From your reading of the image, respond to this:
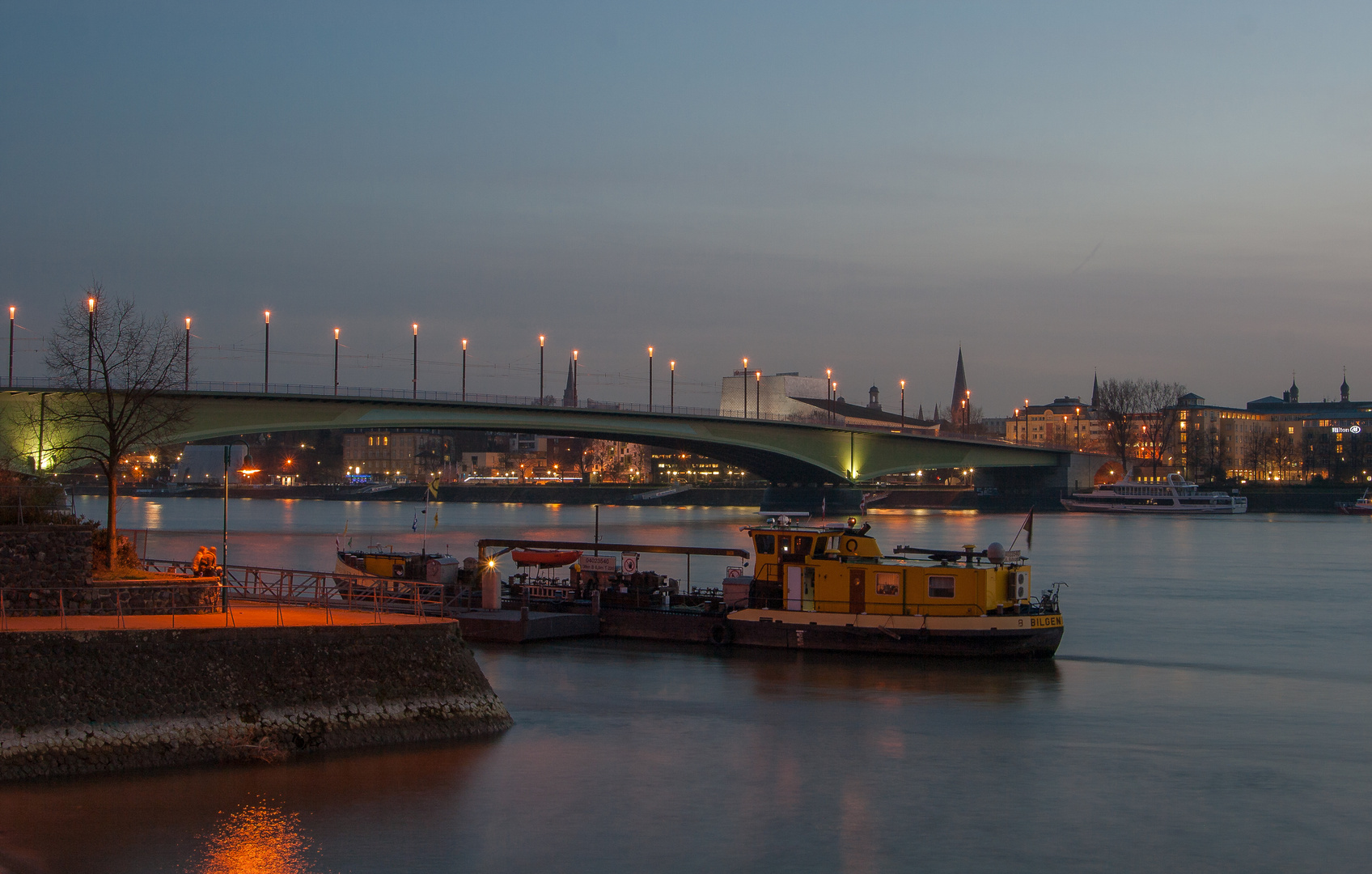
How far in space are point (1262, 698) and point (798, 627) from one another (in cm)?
1084

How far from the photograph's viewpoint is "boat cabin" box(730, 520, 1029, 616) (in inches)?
1238

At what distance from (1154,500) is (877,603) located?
108m

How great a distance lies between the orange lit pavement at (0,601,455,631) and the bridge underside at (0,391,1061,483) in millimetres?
25146

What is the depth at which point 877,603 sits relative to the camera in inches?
1254

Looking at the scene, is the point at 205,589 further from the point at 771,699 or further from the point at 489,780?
the point at 771,699

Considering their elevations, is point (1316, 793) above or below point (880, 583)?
below

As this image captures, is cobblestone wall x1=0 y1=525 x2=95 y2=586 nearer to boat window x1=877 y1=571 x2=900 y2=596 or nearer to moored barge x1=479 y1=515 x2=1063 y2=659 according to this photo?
moored barge x1=479 y1=515 x2=1063 y2=659

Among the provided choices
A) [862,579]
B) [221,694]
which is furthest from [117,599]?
[862,579]

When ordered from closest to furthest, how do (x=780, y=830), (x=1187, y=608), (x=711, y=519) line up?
(x=780, y=830) → (x=1187, y=608) → (x=711, y=519)

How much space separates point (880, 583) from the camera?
105 ft

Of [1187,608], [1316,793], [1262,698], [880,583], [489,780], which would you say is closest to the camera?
[489,780]

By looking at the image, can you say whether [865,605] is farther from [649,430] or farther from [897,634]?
[649,430]

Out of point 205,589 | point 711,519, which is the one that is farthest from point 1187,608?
point 711,519

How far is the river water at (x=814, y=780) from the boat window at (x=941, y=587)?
1.66 meters
